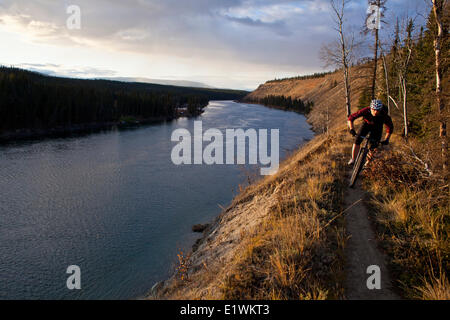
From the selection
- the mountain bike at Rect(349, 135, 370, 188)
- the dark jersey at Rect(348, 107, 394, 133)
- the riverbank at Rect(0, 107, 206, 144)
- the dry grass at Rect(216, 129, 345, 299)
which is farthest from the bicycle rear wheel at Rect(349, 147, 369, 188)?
the riverbank at Rect(0, 107, 206, 144)

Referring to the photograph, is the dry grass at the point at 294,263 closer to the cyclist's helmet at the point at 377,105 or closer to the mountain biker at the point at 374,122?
the mountain biker at the point at 374,122

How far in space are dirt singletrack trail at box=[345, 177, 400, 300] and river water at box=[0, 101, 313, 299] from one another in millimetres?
7289

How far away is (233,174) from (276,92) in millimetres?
163815

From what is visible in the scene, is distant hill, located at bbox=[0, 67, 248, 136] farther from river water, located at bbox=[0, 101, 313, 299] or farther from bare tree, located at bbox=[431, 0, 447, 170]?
bare tree, located at bbox=[431, 0, 447, 170]

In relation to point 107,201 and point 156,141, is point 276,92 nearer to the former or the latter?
point 156,141

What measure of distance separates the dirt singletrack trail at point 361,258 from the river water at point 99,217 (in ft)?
23.9

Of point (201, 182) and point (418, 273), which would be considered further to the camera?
point (201, 182)

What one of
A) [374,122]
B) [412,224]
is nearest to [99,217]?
[374,122]

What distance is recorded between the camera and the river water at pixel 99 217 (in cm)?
1030

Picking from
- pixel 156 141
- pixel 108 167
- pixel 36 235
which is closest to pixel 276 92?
pixel 156 141

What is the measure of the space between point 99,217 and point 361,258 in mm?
14301

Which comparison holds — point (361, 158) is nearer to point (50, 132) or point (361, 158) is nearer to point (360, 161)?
point (360, 161)

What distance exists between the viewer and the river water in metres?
10.3

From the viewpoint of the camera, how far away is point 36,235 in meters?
13.3
